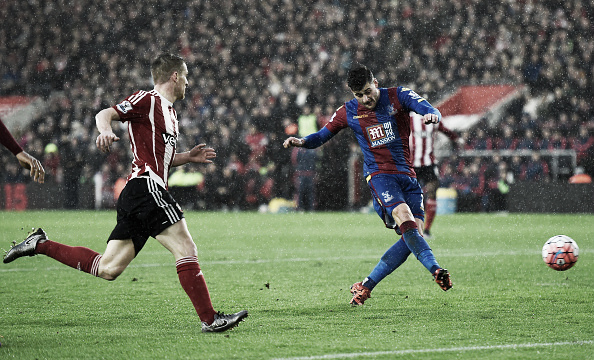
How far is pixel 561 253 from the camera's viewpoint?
23.3 feet

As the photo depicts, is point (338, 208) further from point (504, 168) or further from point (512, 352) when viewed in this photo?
point (512, 352)

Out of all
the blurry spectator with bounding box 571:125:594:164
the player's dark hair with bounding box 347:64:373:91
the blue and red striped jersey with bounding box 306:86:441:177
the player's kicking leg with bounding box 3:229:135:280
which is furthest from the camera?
the blurry spectator with bounding box 571:125:594:164

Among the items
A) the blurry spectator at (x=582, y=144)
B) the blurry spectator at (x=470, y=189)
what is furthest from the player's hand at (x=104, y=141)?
the blurry spectator at (x=582, y=144)

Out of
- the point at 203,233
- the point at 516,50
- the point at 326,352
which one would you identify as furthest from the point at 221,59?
the point at 326,352

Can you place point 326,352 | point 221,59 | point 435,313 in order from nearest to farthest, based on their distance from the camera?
point 326,352 < point 435,313 < point 221,59

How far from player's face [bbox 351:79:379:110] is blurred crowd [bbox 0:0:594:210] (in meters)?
12.9

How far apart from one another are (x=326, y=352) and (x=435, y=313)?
65.5 inches

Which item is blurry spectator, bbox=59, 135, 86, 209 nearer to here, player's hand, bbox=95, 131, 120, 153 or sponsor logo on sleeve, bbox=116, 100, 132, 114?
sponsor logo on sleeve, bbox=116, 100, 132, 114

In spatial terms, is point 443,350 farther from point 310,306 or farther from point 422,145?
point 422,145

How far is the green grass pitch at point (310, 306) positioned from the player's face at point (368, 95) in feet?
5.10

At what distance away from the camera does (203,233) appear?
14148 millimetres

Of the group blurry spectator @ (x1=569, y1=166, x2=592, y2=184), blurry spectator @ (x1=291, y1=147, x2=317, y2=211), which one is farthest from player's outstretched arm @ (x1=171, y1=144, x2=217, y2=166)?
blurry spectator @ (x1=569, y1=166, x2=592, y2=184)

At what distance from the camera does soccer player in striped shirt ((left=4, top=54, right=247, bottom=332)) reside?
5125 mm

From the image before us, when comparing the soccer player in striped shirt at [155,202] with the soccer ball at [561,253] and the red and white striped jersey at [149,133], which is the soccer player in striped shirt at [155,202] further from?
the soccer ball at [561,253]
